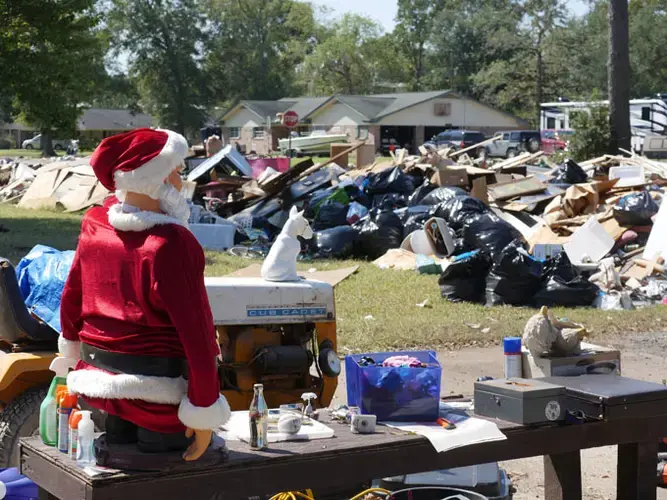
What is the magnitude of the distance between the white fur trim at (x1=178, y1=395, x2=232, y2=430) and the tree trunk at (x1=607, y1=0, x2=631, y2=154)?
22.5m

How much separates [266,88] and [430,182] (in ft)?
233

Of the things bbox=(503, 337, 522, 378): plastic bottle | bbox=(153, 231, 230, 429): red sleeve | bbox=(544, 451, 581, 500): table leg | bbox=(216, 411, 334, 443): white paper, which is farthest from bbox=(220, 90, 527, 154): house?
bbox=(153, 231, 230, 429): red sleeve

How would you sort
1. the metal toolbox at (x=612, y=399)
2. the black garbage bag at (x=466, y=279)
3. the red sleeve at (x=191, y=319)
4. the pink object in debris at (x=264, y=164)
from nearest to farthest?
the red sleeve at (x=191, y=319) → the metal toolbox at (x=612, y=399) → the black garbage bag at (x=466, y=279) → the pink object in debris at (x=264, y=164)

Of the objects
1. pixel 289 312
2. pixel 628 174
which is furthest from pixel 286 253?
pixel 628 174

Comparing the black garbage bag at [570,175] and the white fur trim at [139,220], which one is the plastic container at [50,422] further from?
the black garbage bag at [570,175]

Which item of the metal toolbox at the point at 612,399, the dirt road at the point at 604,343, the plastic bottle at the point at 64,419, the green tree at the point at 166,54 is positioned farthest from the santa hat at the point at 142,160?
the green tree at the point at 166,54

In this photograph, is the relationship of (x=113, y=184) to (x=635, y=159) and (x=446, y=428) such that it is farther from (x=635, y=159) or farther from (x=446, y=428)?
(x=635, y=159)

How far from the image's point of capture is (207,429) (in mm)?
3459

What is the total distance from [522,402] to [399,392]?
21.4 inches

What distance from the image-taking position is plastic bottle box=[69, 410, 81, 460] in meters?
3.62

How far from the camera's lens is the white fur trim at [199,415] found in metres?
3.39

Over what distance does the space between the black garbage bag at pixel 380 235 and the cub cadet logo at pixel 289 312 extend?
8620 millimetres

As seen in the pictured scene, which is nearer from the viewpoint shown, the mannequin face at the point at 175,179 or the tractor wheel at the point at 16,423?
the mannequin face at the point at 175,179

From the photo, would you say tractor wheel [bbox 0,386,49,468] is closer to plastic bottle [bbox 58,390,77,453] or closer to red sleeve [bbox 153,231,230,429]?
plastic bottle [bbox 58,390,77,453]
